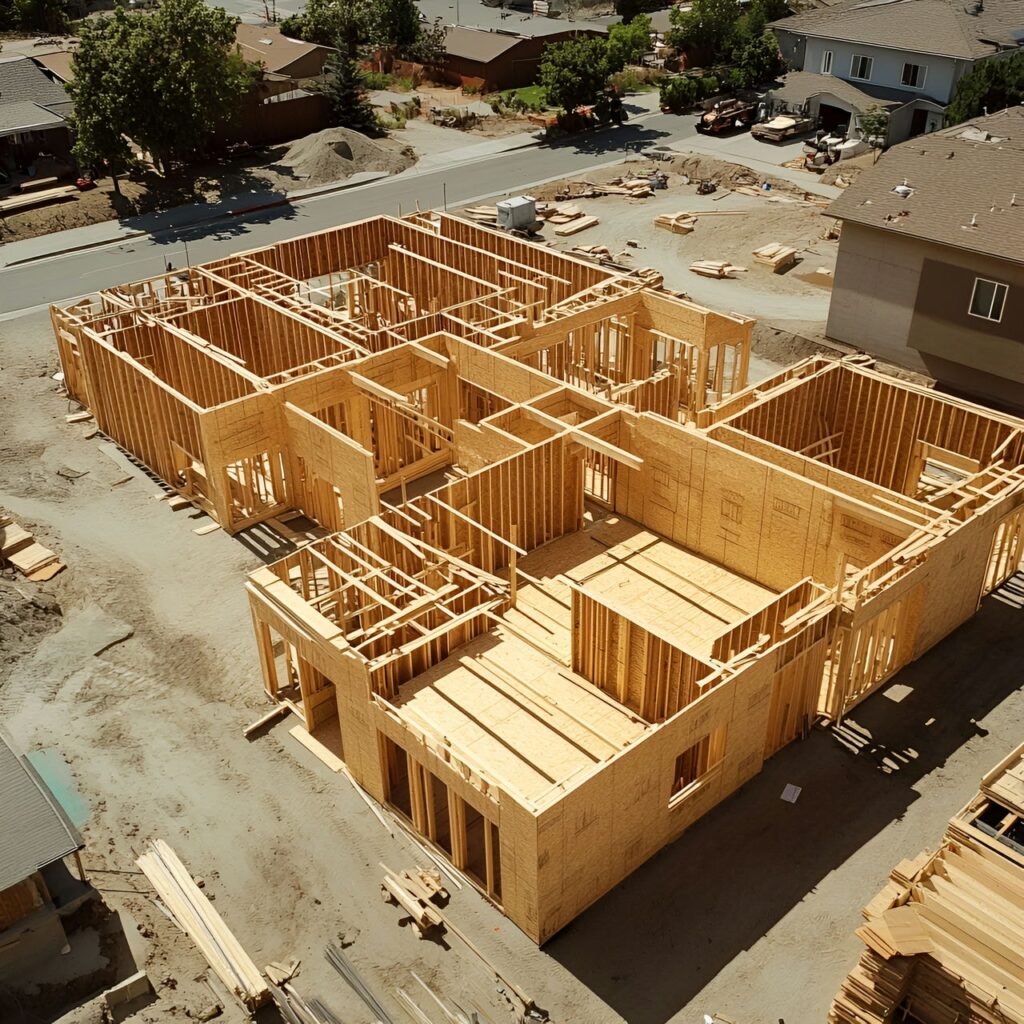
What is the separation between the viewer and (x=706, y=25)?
68.4 m

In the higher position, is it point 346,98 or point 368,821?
point 346,98

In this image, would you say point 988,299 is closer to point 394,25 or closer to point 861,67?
point 861,67

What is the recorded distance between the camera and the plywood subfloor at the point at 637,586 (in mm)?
22219

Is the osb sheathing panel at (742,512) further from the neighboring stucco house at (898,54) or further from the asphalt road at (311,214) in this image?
the neighboring stucco house at (898,54)

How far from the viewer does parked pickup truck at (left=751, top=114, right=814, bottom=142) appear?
55.4m

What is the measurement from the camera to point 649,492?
24922 mm

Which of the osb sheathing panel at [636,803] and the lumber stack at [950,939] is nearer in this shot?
the lumber stack at [950,939]

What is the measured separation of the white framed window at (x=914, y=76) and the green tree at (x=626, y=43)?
14414mm

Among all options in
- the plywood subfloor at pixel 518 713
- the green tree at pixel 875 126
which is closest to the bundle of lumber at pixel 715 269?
the green tree at pixel 875 126

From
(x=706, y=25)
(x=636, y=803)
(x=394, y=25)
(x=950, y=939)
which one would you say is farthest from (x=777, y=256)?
(x=394, y=25)

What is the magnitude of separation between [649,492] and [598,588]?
293 centimetres

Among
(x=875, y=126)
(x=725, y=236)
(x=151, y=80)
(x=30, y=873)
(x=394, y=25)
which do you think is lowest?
(x=725, y=236)

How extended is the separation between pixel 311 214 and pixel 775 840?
122 ft

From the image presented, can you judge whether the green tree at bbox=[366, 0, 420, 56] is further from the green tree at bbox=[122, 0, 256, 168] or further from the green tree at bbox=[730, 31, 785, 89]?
the green tree at bbox=[122, 0, 256, 168]
